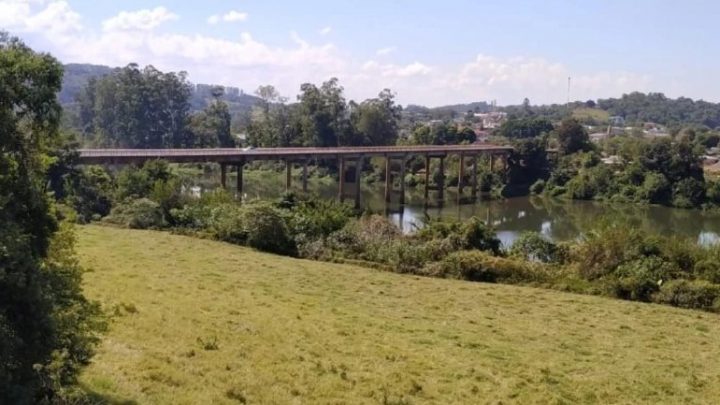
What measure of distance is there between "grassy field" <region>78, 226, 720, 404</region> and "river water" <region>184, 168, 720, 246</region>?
26966 mm

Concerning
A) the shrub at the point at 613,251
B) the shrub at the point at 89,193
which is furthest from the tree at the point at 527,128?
the shrub at the point at 613,251

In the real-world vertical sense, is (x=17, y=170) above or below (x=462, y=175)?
above

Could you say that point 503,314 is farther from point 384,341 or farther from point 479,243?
point 479,243

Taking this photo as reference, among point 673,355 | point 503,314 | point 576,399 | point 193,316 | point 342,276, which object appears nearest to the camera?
point 576,399

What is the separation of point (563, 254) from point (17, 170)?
23.5 metres

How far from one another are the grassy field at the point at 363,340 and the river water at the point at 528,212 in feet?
88.5

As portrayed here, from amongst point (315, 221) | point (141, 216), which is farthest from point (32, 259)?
point (141, 216)

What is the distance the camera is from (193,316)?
14.6 meters

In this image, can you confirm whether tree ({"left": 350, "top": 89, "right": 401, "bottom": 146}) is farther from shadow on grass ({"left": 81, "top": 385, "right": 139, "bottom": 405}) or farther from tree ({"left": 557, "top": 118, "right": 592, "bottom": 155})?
shadow on grass ({"left": 81, "top": 385, "right": 139, "bottom": 405})

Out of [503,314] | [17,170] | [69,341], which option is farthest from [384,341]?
[17,170]

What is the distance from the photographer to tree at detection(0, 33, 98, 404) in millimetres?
6727

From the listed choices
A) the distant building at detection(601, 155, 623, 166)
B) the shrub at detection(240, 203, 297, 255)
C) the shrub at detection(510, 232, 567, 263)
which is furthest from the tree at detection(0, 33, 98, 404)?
the distant building at detection(601, 155, 623, 166)

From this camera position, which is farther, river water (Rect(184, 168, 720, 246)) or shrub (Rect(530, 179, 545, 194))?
shrub (Rect(530, 179, 545, 194))

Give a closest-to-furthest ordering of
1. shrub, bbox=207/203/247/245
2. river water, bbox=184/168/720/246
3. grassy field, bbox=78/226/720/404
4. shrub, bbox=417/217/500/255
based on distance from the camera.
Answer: grassy field, bbox=78/226/720/404
shrub, bbox=417/217/500/255
shrub, bbox=207/203/247/245
river water, bbox=184/168/720/246
